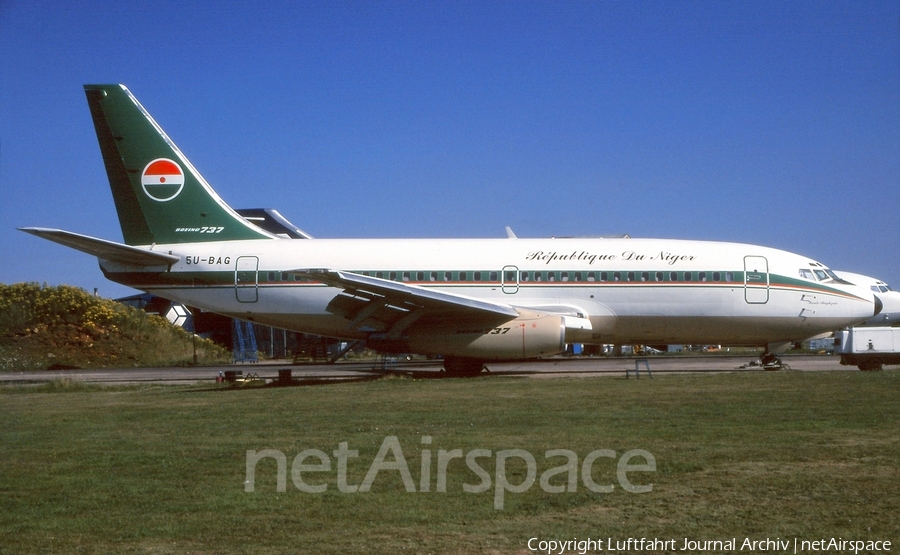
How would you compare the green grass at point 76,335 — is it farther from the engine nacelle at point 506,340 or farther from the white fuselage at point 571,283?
the engine nacelle at point 506,340

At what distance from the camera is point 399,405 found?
14.5m

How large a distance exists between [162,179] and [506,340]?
1114 cm

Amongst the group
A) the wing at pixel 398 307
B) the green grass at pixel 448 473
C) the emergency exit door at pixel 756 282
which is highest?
the emergency exit door at pixel 756 282

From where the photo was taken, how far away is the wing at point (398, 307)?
2147 centimetres

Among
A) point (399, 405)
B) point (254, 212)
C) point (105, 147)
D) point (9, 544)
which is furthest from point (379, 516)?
point (254, 212)

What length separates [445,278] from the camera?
950 inches

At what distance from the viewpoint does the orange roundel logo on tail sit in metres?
24.9

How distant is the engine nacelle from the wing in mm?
246

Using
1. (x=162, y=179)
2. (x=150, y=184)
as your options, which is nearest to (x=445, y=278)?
(x=162, y=179)

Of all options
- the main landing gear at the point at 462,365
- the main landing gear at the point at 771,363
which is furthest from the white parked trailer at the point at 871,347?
the main landing gear at the point at 462,365

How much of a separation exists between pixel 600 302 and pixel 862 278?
14423 mm

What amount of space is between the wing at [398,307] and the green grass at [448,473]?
627 centimetres

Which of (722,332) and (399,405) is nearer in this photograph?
(399,405)

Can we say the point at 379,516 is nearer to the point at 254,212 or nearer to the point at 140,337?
the point at 140,337
